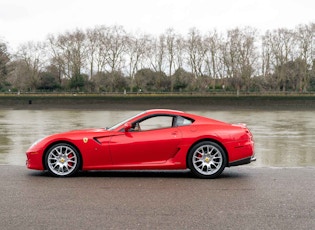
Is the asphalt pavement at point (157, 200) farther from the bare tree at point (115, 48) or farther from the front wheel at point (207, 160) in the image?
the bare tree at point (115, 48)

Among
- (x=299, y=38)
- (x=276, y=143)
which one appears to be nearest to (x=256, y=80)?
(x=299, y=38)

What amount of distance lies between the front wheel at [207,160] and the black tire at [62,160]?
2009 mm

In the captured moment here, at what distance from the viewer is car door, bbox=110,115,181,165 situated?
7910mm

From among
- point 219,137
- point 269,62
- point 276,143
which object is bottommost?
point 276,143

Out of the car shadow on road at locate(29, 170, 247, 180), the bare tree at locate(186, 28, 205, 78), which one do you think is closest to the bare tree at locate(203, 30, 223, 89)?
the bare tree at locate(186, 28, 205, 78)

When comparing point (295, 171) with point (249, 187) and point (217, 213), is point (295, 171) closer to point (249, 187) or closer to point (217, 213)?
point (249, 187)

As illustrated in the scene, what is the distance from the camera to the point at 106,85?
85500 mm

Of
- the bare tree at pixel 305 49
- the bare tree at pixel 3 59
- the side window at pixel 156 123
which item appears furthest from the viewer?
the bare tree at pixel 305 49

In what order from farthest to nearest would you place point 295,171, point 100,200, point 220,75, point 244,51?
point 220,75, point 244,51, point 295,171, point 100,200

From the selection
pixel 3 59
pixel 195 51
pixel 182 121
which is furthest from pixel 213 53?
pixel 182 121

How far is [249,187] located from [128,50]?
82.2m

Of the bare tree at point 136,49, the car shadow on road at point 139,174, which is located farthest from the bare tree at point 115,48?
the car shadow on road at point 139,174

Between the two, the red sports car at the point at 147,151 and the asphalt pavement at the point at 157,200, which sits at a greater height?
the red sports car at the point at 147,151

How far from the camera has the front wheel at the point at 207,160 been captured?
310 inches
